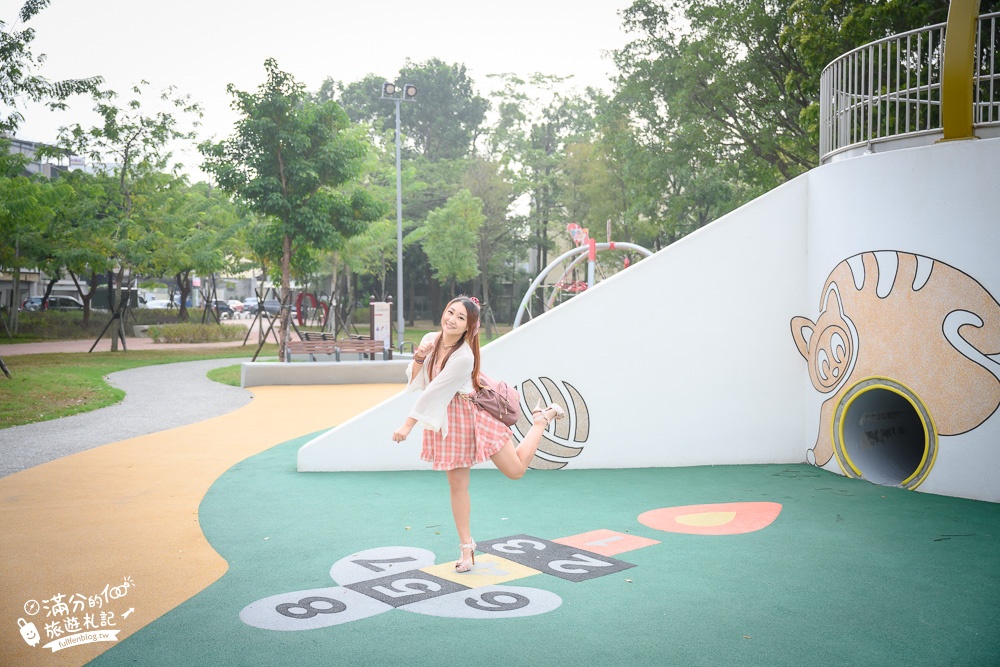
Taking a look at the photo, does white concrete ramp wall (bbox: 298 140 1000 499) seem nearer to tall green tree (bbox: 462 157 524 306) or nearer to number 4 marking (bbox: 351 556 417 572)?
number 4 marking (bbox: 351 556 417 572)

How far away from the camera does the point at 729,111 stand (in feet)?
78.6

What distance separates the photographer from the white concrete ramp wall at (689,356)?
9.47m

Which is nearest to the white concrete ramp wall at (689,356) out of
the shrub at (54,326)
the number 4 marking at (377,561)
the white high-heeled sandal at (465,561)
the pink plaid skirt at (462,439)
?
the number 4 marking at (377,561)

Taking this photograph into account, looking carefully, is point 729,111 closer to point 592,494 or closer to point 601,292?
point 601,292

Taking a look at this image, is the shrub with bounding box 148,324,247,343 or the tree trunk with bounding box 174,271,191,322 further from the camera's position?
the tree trunk with bounding box 174,271,191,322

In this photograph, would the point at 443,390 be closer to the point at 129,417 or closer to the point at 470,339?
the point at 470,339

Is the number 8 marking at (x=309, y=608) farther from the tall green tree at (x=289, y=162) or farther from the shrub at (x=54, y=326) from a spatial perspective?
the shrub at (x=54, y=326)

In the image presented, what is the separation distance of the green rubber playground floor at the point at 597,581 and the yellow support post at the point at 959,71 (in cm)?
355

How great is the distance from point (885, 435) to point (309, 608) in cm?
756

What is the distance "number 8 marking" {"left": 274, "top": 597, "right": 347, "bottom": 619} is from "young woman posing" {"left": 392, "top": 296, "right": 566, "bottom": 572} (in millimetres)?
938

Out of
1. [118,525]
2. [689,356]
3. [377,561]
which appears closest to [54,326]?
[118,525]

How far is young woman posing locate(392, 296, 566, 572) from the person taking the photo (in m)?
5.38

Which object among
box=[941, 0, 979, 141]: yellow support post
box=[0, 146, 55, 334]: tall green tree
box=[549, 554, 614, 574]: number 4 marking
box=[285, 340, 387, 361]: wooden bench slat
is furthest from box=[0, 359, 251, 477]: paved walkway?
box=[941, 0, 979, 141]: yellow support post

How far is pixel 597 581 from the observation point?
556cm
